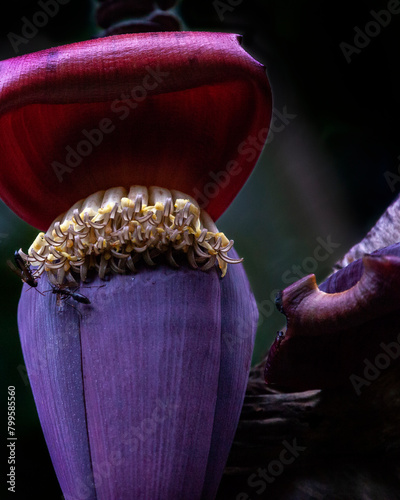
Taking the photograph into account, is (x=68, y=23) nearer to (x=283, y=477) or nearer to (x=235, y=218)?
(x=235, y=218)

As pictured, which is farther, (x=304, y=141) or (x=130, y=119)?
(x=304, y=141)

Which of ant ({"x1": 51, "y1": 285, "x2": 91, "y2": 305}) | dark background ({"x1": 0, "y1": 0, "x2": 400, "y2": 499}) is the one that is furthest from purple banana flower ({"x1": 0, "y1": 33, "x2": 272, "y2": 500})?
dark background ({"x1": 0, "y1": 0, "x2": 400, "y2": 499})

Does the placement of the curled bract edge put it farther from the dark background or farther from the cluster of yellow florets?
the dark background

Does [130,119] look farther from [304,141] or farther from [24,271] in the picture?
[304,141]

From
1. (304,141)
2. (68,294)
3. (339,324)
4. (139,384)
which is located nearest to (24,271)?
(68,294)

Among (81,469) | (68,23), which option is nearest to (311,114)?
(68,23)

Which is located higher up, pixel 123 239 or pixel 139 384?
pixel 123 239
